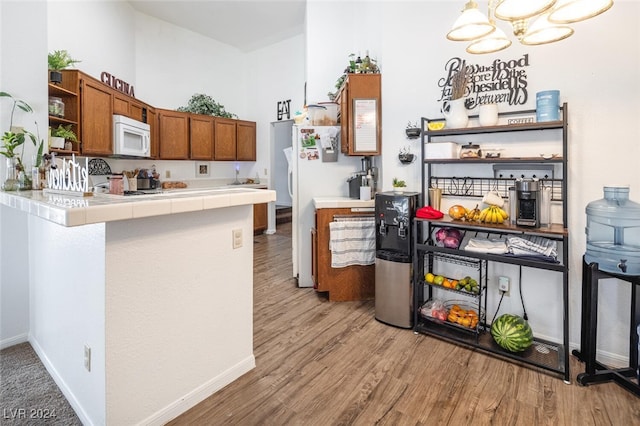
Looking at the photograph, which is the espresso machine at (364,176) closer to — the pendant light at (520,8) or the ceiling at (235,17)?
the pendant light at (520,8)

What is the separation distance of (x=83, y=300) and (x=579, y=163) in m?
3.01

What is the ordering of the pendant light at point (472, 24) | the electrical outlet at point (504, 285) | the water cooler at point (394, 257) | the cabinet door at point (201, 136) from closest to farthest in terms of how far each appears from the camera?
the pendant light at point (472, 24), the electrical outlet at point (504, 285), the water cooler at point (394, 257), the cabinet door at point (201, 136)

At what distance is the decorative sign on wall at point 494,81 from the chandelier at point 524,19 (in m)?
0.61

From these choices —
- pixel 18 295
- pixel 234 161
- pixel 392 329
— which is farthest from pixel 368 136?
pixel 234 161

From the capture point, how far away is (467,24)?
1.71 meters

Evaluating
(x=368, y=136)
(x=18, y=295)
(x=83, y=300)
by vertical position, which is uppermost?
(x=368, y=136)

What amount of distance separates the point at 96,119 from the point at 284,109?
3.22 metres

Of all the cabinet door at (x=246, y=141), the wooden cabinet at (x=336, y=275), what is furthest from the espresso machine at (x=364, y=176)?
the cabinet door at (x=246, y=141)

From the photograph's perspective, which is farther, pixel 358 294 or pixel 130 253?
pixel 358 294

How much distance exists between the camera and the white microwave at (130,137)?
385cm

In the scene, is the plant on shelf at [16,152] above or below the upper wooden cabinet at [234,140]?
below

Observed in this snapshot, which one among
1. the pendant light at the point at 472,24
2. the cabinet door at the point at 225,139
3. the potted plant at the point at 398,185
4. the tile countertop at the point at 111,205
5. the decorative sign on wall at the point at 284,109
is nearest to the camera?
the tile countertop at the point at 111,205

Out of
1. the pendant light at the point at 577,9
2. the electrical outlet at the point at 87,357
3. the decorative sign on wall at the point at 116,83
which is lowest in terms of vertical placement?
the electrical outlet at the point at 87,357

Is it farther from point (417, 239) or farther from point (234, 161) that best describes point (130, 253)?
point (234, 161)
